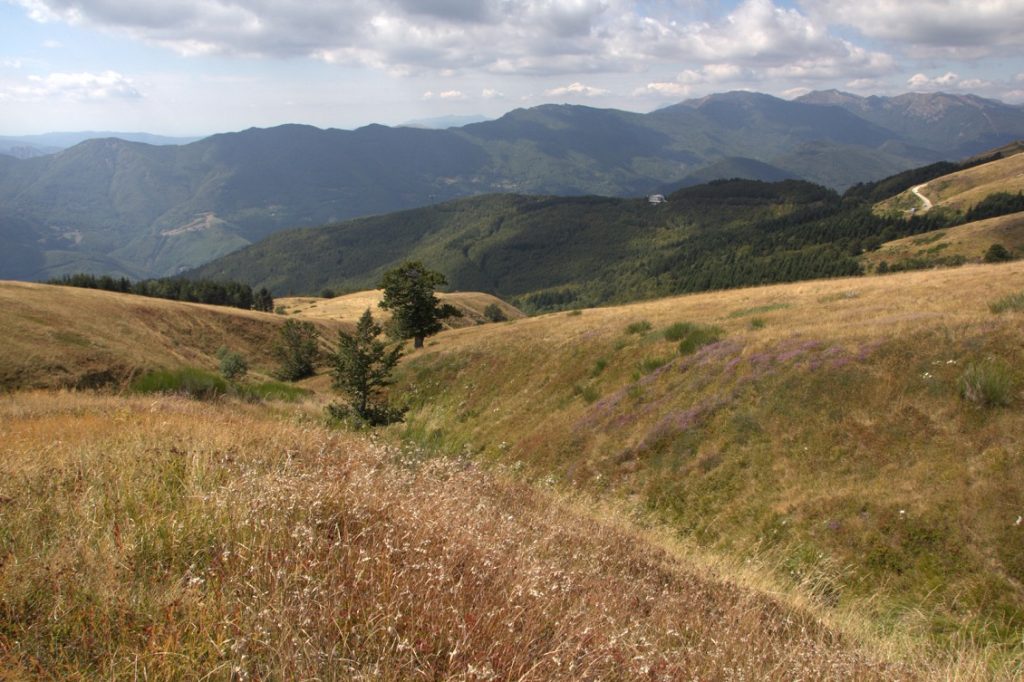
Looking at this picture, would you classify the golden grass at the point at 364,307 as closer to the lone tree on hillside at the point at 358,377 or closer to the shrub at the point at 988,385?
the lone tree on hillside at the point at 358,377

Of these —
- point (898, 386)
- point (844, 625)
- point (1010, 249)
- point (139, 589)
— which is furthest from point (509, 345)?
point (1010, 249)

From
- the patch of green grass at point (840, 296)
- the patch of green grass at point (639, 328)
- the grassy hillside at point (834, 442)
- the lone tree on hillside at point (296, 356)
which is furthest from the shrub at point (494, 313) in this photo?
the grassy hillside at point (834, 442)

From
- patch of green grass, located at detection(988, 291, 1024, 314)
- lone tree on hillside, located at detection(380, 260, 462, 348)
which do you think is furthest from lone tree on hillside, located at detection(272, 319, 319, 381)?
patch of green grass, located at detection(988, 291, 1024, 314)

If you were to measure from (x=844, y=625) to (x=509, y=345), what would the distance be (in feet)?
77.4

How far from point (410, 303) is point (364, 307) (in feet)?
213

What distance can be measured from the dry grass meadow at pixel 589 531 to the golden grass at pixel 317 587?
0.02 metres

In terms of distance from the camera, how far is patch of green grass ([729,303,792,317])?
22.7 m

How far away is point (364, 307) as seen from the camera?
4141 inches

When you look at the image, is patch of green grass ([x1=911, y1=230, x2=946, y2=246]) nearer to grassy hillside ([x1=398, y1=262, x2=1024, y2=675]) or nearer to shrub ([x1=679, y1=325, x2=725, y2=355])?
grassy hillside ([x1=398, y1=262, x2=1024, y2=675])

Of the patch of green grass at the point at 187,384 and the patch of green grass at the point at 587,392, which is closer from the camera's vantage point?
the patch of green grass at the point at 187,384

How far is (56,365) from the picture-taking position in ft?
71.4

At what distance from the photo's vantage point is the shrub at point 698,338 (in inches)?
704

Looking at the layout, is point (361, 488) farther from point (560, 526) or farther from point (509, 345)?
point (509, 345)

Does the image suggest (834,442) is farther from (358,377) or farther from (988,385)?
(358,377)
